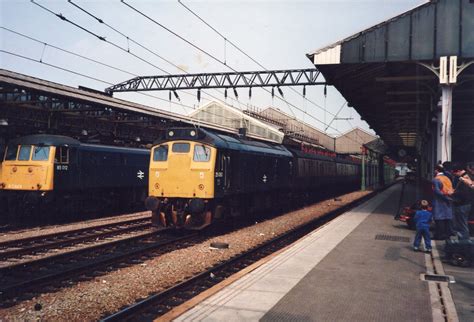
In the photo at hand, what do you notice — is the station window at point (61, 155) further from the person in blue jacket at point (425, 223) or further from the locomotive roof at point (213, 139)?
the person in blue jacket at point (425, 223)

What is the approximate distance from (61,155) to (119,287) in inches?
399

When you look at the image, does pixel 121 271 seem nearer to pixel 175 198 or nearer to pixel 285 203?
pixel 175 198

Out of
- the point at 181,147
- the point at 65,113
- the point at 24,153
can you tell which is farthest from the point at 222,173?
the point at 65,113

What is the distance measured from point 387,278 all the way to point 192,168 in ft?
24.0

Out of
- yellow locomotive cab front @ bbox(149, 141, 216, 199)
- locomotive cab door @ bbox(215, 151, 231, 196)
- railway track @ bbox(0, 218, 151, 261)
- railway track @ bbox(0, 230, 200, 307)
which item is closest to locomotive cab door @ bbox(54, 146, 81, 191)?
railway track @ bbox(0, 218, 151, 261)

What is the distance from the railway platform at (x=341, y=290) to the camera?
19.0 ft

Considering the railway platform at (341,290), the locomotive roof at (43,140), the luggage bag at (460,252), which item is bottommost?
the railway platform at (341,290)

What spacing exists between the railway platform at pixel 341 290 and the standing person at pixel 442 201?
2.05 feet

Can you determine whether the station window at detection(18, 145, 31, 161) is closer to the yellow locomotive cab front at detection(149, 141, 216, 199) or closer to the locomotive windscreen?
the yellow locomotive cab front at detection(149, 141, 216, 199)

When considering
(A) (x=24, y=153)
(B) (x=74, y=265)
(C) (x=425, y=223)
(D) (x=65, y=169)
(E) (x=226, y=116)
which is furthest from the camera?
(E) (x=226, y=116)

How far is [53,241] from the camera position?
12.7 meters

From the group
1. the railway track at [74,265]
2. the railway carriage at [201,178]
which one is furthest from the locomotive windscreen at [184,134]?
the railway track at [74,265]

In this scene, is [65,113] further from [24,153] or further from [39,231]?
[39,231]

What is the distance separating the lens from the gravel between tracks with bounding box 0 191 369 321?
6.73m
